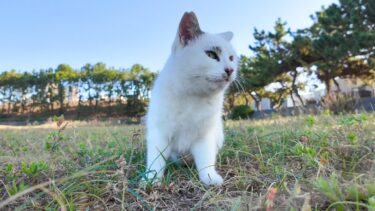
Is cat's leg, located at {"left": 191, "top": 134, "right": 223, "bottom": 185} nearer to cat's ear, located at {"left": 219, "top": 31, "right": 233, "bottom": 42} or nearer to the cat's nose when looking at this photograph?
the cat's nose

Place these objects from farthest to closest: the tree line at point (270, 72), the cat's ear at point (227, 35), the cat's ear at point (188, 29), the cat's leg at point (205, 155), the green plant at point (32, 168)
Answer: the tree line at point (270, 72)
the cat's ear at point (227, 35)
the cat's ear at point (188, 29)
the cat's leg at point (205, 155)
the green plant at point (32, 168)

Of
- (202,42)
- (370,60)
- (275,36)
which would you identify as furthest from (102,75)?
(202,42)

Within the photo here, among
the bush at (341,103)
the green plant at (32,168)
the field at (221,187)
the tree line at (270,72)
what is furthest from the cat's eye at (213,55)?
the tree line at (270,72)

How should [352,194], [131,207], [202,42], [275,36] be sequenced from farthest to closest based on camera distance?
[275,36] < [202,42] < [131,207] < [352,194]

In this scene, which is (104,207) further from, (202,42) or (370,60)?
(370,60)

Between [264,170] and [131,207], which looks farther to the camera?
[264,170]

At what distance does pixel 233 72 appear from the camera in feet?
5.82

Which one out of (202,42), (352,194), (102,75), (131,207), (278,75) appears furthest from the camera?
(102,75)

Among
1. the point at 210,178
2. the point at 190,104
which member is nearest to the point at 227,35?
the point at 190,104

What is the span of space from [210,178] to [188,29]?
2.59ft

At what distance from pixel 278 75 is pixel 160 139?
805 inches

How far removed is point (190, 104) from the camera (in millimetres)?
1705

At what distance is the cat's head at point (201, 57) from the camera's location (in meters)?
1.71

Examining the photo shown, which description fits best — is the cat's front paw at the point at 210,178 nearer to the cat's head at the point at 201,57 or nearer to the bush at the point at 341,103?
the cat's head at the point at 201,57
